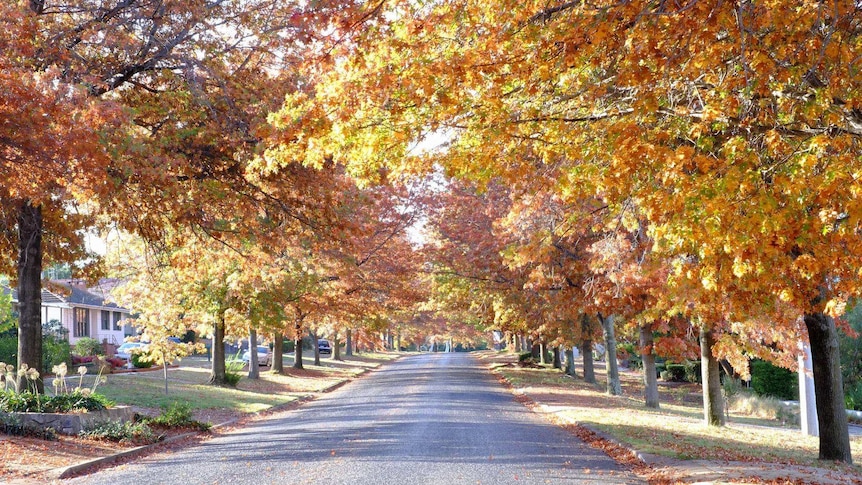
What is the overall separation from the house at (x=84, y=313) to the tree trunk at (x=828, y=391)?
1576 inches

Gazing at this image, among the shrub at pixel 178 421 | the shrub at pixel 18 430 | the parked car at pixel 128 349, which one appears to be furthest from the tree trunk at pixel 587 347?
the shrub at pixel 18 430

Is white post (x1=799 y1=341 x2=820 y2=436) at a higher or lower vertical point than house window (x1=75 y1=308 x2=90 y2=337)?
lower

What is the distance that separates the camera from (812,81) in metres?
8.09

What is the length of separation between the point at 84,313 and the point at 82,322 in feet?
2.86

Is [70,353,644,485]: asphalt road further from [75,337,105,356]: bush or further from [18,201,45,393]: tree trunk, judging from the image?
[75,337,105,356]: bush

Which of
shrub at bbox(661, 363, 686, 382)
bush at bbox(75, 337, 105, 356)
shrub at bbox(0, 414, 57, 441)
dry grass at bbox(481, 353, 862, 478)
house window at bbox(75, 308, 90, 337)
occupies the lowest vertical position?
shrub at bbox(661, 363, 686, 382)

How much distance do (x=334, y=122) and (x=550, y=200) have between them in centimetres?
1162

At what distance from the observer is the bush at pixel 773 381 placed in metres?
30.5

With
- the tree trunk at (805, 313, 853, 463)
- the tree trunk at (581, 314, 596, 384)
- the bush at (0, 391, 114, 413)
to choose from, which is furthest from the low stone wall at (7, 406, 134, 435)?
the tree trunk at (581, 314, 596, 384)

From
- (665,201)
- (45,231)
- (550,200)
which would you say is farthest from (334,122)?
(550,200)

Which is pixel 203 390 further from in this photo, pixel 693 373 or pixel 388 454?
pixel 693 373

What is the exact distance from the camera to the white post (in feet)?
50.6

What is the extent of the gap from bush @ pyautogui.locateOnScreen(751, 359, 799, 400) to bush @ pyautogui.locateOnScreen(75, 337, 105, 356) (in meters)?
31.2

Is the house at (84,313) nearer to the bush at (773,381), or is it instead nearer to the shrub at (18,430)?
the shrub at (18,430)
